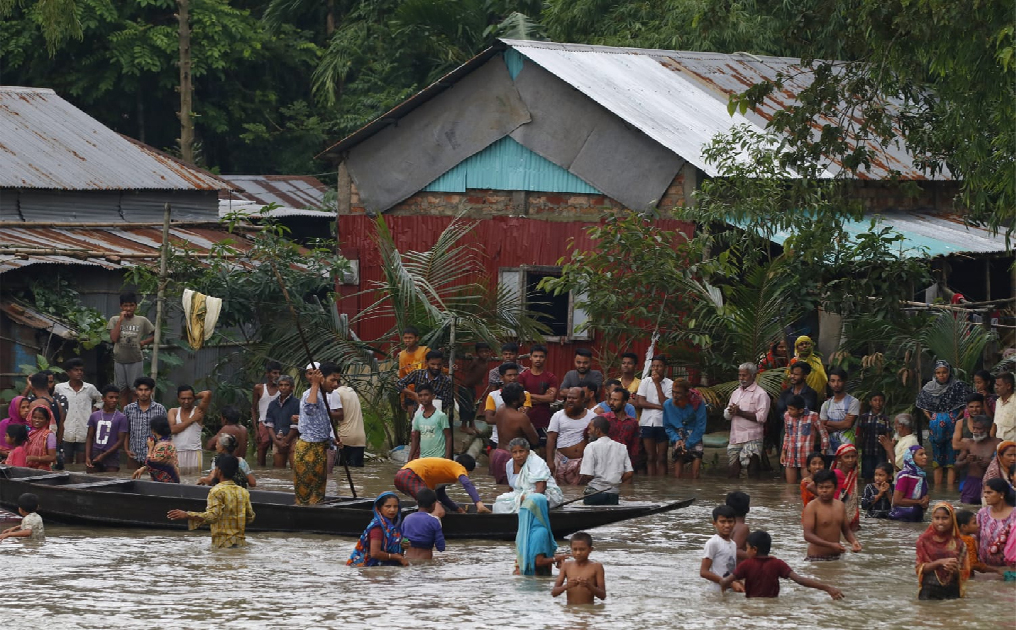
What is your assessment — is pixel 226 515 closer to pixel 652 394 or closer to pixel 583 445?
pixel 583 445

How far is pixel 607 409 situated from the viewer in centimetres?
1688

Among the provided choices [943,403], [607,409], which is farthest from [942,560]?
[607,409]

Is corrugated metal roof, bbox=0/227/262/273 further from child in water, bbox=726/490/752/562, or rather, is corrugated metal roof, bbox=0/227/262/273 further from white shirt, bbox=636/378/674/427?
child in water, bbox=726/490/752/562

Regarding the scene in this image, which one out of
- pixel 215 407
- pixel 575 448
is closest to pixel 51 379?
pixel 215 407

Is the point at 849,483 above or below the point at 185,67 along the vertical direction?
below

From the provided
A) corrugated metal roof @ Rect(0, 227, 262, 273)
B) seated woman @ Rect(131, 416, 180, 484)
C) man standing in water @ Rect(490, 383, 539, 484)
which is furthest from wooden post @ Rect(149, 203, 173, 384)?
man standing in water @ Rect(490, 383, 539, 484)

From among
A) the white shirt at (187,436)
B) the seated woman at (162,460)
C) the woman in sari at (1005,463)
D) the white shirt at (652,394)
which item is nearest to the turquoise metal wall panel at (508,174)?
the white shirt at (652,394)

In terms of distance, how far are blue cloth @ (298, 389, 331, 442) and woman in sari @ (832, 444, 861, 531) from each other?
4.58 m

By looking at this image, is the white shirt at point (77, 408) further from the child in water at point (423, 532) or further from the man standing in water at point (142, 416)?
the child in water at point (423, 532)

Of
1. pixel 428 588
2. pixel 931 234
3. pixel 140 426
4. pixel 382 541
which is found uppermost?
pixel 931 234

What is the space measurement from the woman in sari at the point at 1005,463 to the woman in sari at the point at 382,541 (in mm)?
5307

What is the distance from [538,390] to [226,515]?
5.35 m

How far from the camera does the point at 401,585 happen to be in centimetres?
1180

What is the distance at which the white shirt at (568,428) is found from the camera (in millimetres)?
16500
